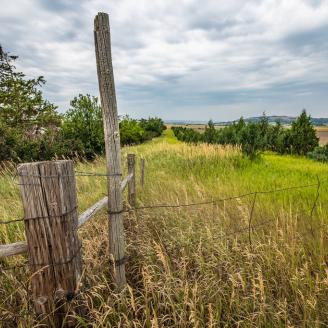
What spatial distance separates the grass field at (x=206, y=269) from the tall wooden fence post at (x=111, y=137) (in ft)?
0.92

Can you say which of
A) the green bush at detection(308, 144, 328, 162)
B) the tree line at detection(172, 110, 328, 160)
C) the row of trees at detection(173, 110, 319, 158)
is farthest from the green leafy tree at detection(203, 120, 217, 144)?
the green bush at detection(308, 144, 328, 162)

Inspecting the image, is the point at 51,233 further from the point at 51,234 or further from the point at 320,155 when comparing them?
the point at 320,155

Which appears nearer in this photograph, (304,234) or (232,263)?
(232,263)

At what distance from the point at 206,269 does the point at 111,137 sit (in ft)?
5.28

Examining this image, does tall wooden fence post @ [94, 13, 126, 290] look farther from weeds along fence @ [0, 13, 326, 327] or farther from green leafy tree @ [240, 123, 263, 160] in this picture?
green leafy tree @ [240, 123, 263, 160]

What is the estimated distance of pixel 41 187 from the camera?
168cm

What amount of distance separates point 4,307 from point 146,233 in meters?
1.64

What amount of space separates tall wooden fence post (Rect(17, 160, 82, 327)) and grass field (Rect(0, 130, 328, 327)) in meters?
0.20

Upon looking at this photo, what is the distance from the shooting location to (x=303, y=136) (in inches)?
804

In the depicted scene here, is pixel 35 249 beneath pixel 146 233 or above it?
above

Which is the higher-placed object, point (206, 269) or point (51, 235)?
point (51, 235)

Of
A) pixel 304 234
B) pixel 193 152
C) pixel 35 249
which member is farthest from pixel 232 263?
pixel 193 152

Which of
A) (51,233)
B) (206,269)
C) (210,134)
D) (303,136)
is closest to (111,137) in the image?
(51,233)

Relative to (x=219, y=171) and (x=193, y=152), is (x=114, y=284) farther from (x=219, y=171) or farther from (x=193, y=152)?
(x=193, y=152)
